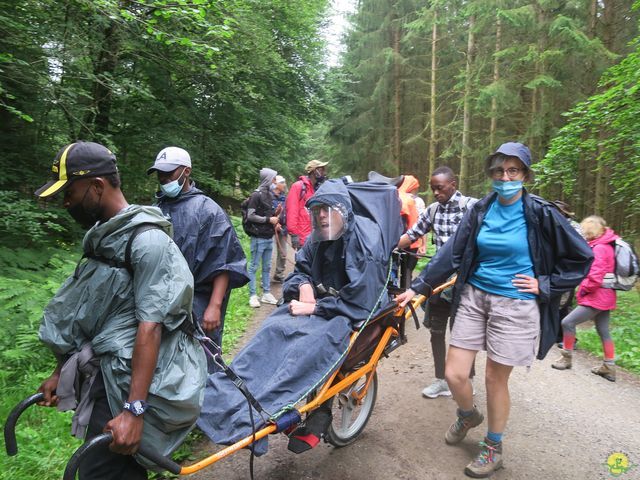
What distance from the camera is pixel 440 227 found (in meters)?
4.32

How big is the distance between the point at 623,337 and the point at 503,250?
16.8ft

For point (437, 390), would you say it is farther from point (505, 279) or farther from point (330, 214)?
point (330, 214)

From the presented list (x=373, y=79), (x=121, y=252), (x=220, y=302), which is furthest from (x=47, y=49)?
(x=373, y=79)

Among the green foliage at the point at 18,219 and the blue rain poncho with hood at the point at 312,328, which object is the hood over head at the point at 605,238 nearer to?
the blue rain poncho with hood at the point at 312,328

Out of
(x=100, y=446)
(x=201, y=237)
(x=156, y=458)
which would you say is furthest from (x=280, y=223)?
(x=100, y=446)

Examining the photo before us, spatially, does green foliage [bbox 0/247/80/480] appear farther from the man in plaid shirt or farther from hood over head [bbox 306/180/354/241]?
the man in plaid shirt

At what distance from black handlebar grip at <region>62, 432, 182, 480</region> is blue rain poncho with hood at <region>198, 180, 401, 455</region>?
444mm

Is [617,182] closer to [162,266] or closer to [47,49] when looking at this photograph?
[162,266]

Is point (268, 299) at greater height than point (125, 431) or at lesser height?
lesser

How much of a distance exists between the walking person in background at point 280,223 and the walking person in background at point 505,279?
526 centimetres

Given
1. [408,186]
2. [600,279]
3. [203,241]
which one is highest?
[408,186]

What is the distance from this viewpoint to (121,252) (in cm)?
180

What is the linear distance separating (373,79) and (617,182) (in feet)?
49.0

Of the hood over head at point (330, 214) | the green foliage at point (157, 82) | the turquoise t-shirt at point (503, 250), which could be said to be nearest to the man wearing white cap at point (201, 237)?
the hood over head at point (330, 214)
